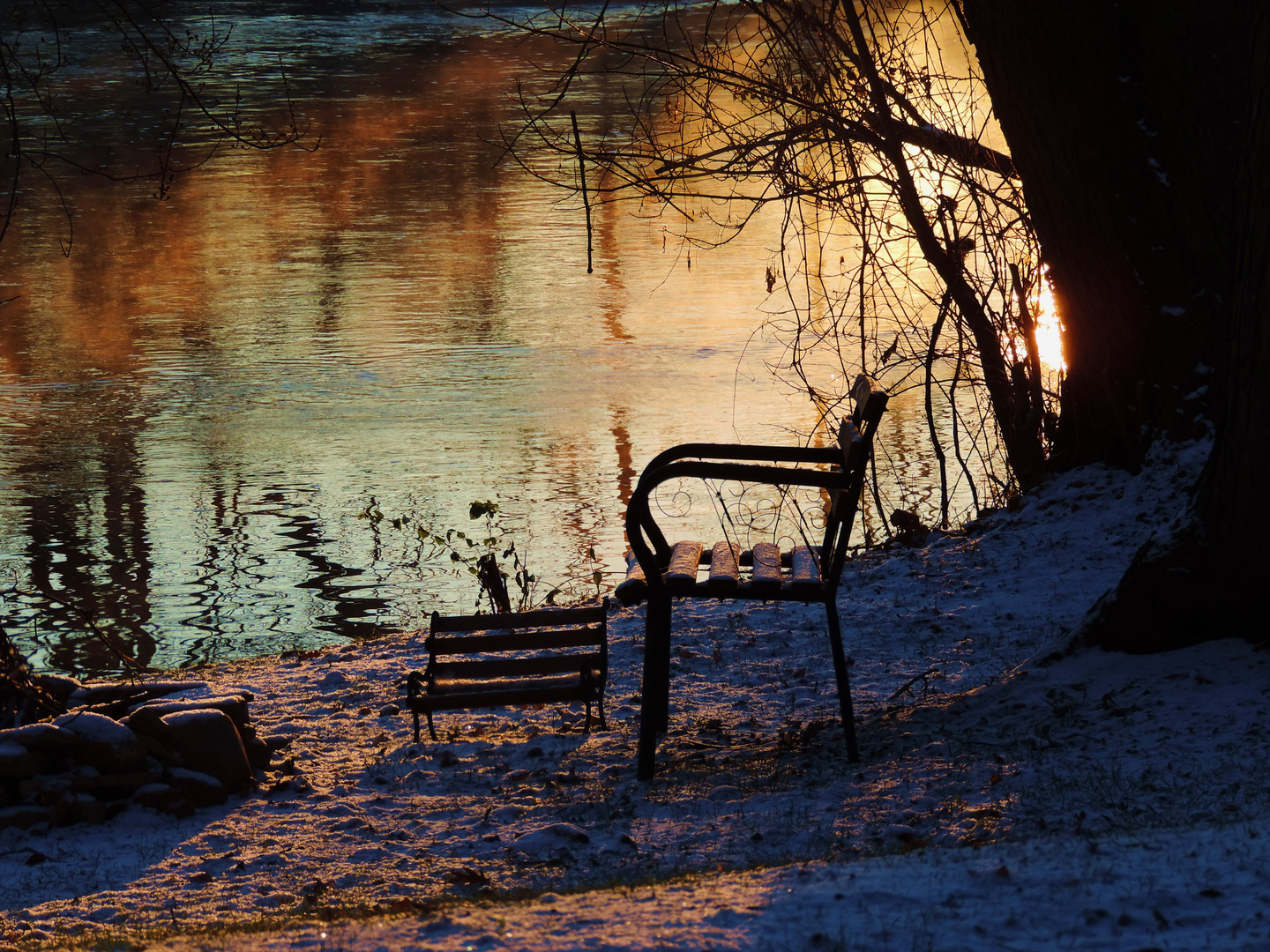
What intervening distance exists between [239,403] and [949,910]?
948 cm

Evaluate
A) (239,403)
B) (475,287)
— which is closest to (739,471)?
(239,403)

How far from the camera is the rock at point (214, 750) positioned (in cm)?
482

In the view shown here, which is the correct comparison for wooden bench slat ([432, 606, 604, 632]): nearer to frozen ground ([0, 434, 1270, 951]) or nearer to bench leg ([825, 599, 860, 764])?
frozen ground ([0, 434, 1270, 951])

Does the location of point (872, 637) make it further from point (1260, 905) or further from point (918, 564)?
point (1260, 905)

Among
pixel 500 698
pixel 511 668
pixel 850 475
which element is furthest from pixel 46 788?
pixel 850 475

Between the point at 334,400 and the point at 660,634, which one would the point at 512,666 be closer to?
the point at 660,634

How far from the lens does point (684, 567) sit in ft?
15.3

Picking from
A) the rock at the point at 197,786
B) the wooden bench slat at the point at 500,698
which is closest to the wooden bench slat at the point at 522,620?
the wooden bench slat at the point at 500,698

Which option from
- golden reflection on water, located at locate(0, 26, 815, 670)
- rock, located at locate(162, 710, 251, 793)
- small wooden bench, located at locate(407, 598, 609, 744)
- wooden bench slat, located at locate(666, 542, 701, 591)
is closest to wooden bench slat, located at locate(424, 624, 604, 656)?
small wooden bench, located at locate(407, 598, 609, 744)

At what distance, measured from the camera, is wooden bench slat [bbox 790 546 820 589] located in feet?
14.7

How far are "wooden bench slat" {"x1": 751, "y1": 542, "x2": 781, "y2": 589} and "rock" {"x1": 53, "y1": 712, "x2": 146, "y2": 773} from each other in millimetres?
2162

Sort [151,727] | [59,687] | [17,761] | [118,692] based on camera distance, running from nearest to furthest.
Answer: [17,761] → [151,727] → [118,692] → [59,687]

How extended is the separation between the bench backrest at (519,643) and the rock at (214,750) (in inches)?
30.4

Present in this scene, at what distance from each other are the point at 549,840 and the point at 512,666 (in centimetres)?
141
